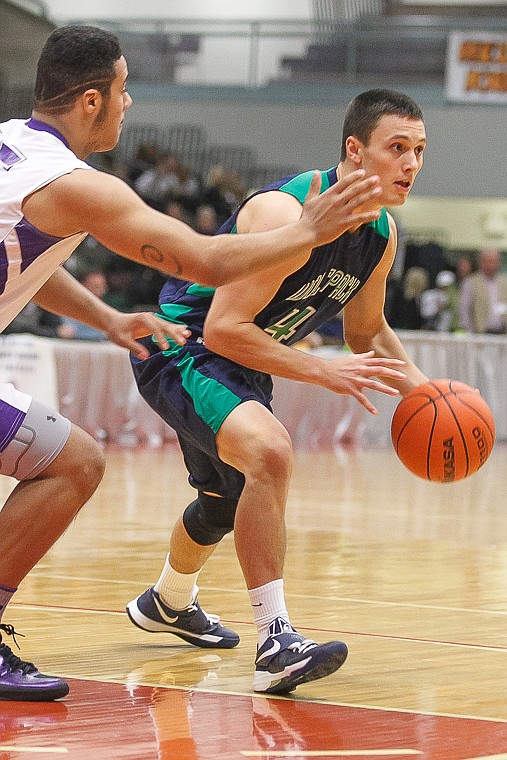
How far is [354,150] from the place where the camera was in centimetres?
417

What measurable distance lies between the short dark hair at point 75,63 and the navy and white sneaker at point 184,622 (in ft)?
5.87

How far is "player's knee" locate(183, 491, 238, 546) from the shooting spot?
14.1 ft

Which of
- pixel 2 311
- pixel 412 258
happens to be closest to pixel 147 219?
pixel 2 311

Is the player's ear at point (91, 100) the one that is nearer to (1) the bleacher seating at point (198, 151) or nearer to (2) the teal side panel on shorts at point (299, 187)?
(2) the teal side panel on shorts at point (299, 187)

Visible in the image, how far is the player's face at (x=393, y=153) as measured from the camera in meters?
4.07

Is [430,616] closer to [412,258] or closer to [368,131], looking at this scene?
[368,131]

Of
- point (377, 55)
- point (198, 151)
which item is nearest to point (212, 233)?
point (198, 151)

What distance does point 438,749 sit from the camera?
3.04m

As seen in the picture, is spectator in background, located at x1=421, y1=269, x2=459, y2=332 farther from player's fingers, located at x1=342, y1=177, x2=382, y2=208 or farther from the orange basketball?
player's fingers, located at x1=342, y1=177, x2=382, y2=208

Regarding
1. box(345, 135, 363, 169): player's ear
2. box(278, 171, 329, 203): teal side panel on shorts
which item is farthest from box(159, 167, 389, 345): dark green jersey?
box(345, 135, 363, 169): player's ear

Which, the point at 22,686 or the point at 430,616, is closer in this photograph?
the point at 22,686

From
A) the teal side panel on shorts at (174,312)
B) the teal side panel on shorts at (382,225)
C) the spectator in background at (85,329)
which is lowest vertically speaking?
the spectator in background at (85,329)

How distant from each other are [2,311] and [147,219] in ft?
1.74

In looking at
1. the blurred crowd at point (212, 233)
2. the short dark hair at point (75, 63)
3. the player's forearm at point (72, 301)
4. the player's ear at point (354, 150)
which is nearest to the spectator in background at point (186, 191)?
the blurred crowd at point (212, 233)
